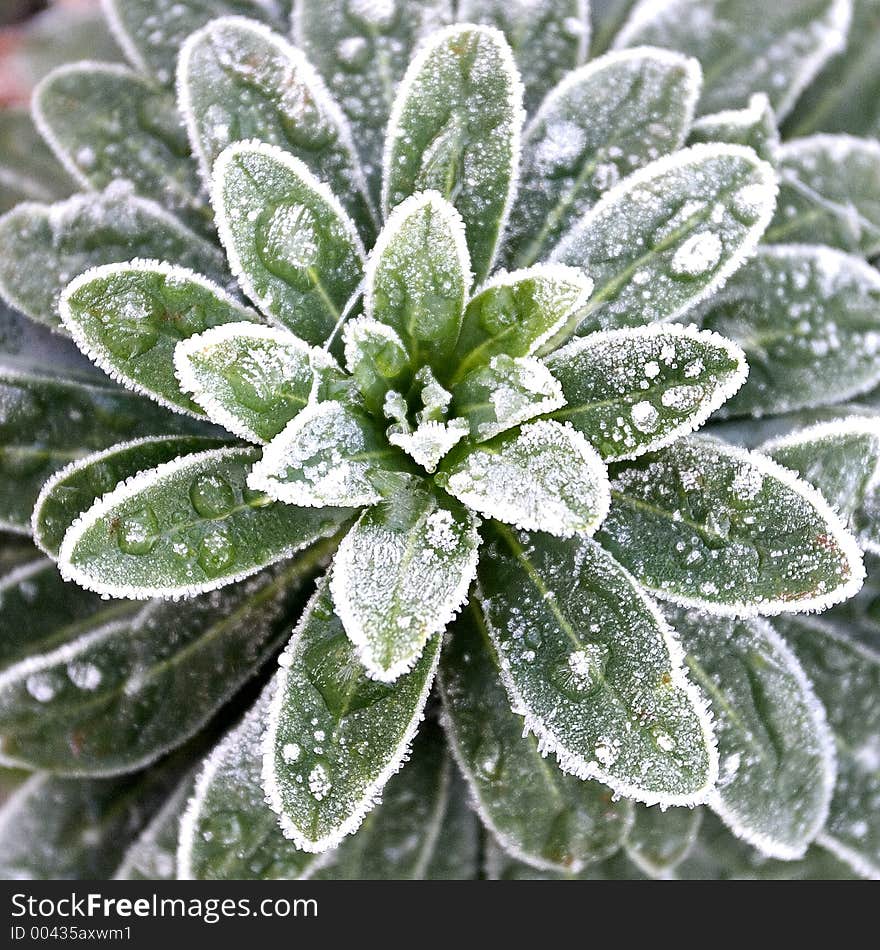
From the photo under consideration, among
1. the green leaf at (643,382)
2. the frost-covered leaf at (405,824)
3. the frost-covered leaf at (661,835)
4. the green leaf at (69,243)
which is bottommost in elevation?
Result: the frost-covered leaf at (661,835)

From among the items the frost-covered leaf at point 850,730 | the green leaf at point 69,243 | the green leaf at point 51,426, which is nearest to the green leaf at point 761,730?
the frost-covered leaf at point 850,730

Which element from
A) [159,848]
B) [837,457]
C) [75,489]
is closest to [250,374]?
[75,489]

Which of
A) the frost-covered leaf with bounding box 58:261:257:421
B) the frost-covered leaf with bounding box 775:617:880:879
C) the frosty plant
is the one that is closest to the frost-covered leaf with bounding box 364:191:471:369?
the frosty plant

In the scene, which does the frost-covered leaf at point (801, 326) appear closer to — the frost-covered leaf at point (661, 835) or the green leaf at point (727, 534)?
the green leaf at point (727, 534)

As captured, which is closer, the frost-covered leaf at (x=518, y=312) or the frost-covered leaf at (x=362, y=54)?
the frost-covered leaf at (x=518, y=312)

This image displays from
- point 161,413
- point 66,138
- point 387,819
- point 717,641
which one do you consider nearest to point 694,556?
point 717,641

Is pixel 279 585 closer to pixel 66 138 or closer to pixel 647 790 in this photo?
pixel 647 790

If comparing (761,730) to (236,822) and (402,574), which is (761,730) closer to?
(402,574)
